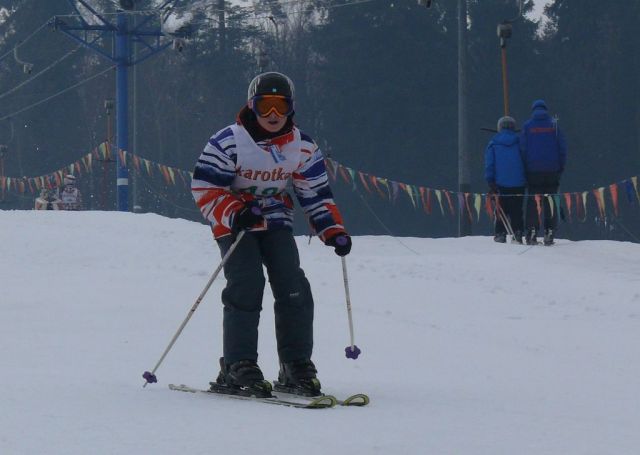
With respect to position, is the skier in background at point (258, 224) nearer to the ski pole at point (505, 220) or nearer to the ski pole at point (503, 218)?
the ski pole at point (503, 218)

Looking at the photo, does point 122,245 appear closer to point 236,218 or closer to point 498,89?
point 236,218

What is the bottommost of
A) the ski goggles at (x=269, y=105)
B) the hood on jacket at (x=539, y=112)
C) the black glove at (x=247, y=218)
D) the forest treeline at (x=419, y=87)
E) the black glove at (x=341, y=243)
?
the black glove at (x=341, y=243)

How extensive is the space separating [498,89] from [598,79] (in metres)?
3.79

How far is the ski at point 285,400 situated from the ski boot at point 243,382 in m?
0.03

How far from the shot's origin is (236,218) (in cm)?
528

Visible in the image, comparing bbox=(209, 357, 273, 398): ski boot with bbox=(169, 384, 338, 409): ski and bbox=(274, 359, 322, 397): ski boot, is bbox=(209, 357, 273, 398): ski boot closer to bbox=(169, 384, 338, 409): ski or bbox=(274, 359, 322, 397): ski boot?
bbox=(169, 384, 338, 409): ski

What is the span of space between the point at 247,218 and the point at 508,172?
10.1 metres

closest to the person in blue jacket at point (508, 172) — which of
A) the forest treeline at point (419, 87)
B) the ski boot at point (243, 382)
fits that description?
the ski boot at point (243, 382)

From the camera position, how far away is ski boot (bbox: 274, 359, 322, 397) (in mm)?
→ 5359

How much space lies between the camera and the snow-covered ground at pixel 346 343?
14.0 feet

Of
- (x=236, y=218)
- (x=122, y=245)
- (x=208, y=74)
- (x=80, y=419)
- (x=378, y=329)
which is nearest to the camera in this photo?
(x=80, y=419)

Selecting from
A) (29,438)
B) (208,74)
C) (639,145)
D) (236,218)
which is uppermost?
(208,74)

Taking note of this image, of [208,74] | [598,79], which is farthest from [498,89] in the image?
[208,74]

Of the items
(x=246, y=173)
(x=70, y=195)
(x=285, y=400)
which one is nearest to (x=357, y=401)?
(x=285, y=400)
